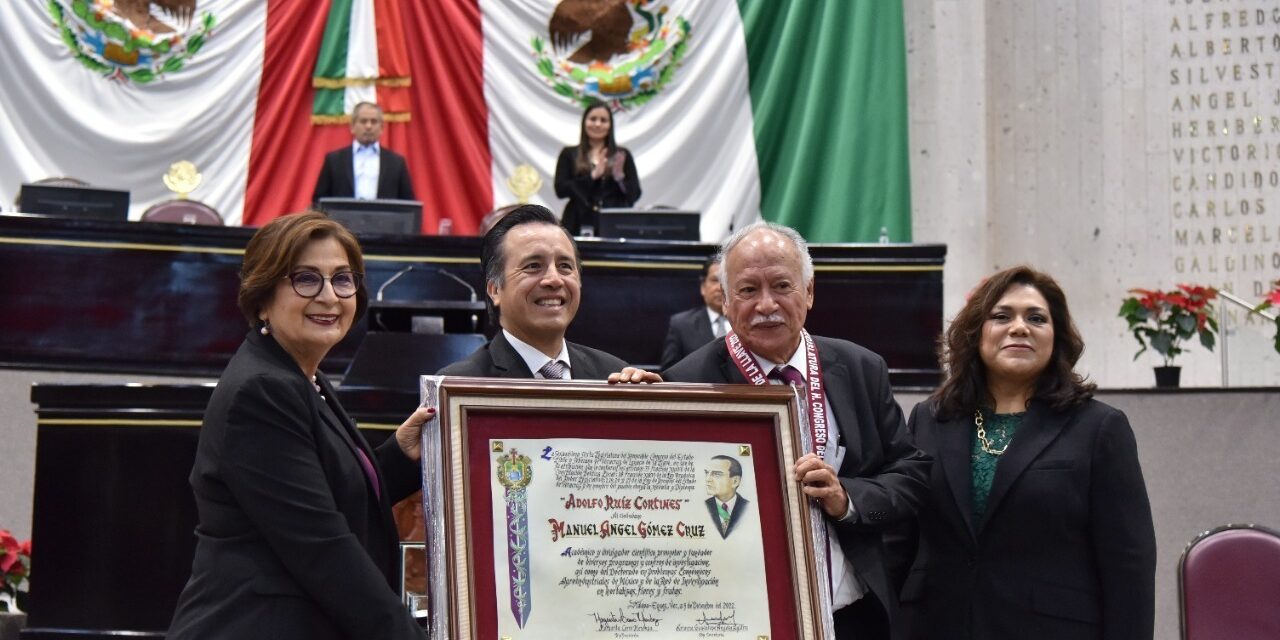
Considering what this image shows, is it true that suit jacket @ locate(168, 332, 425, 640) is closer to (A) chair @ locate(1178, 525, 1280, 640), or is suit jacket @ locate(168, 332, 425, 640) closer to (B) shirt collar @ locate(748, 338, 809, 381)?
(B) shirt collar @ locate(748, 338, 809, 381)

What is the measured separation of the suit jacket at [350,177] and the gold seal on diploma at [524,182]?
66cm

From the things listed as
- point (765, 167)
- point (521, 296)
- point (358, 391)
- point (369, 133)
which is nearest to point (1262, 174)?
point (765, 167)

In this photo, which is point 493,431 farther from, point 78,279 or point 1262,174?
point 1262,174

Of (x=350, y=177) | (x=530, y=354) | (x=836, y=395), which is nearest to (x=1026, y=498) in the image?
(x=836, y=395)

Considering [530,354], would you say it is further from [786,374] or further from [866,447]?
[866,447]

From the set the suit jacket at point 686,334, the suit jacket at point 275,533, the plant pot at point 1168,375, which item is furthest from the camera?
the plant pot at point 1168,375

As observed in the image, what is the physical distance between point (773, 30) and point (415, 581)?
296 inches

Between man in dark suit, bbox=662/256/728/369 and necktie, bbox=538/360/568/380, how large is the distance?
13.1ft

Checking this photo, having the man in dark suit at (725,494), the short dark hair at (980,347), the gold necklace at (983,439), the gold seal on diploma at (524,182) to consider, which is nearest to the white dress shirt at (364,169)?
the gold seal on diploma at (524,182)

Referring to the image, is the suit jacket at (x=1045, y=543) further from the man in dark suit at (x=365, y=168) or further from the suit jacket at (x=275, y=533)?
the man in dark suit at (x=365, y=168)

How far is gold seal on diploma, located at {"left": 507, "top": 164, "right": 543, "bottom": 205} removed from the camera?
30.3 ft

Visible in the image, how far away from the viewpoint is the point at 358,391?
462cm

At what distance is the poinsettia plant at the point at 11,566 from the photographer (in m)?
5.13

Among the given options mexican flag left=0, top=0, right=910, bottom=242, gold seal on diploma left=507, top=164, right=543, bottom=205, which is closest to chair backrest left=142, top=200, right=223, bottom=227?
mexican flag left=0, top=0, right=910, bottom=242
